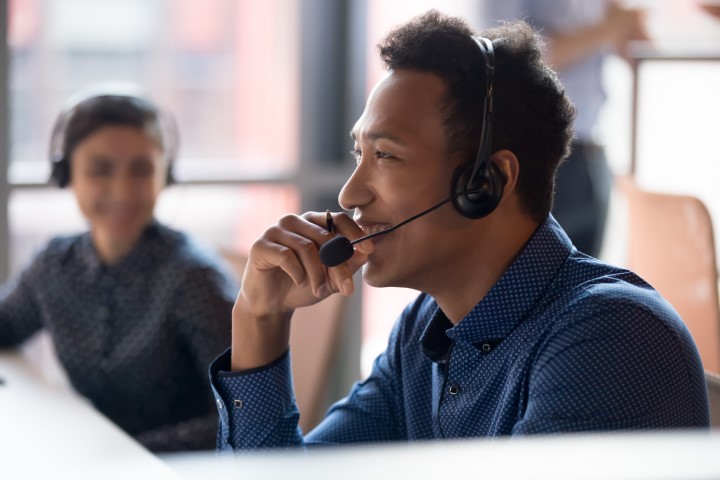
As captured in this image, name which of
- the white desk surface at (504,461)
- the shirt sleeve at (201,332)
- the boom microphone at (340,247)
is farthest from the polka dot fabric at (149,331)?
the white desk surface at (504,461)

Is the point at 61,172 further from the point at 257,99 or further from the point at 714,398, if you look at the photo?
the point at 714,398

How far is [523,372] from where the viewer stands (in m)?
1.12

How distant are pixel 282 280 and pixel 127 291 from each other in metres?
0.70

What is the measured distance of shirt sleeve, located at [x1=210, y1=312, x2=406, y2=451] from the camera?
135 centimetres

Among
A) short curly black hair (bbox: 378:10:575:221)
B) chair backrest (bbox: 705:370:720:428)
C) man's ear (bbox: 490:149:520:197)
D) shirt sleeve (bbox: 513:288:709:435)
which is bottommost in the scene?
chair backrest (bbox: 705:370:720:428)

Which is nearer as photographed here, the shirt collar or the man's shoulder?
the man's shoulder

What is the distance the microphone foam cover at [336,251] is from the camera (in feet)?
4.07

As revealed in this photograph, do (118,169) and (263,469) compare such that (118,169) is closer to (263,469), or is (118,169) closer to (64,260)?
(64,260)

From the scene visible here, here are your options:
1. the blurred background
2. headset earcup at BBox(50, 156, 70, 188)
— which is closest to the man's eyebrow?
headset earcup at BBox(50, 156, 70, 188)

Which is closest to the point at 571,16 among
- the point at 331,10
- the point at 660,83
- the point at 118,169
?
the point at 660,83

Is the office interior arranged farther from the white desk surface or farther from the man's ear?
the white desk surface

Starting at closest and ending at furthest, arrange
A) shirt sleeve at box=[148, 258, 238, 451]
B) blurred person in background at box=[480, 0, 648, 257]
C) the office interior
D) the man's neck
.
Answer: the man's neck, shirt sleeve at box=[148, 258, 238, 451], blurred person in background at box=[480, 0, 648, 257], the office interior

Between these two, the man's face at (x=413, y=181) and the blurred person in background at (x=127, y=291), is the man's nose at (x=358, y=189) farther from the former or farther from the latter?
the blurred person in background at (x=127, y=291)

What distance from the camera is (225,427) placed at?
4.50 feet
